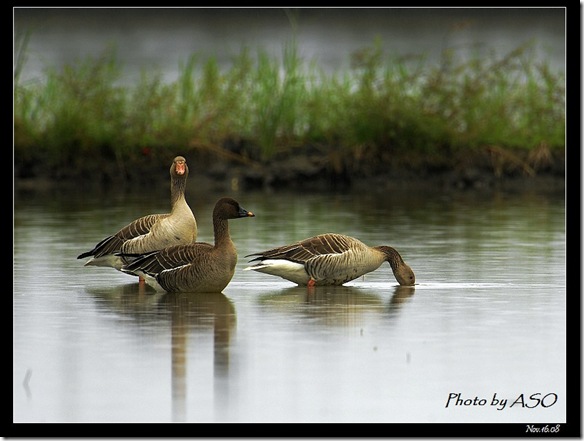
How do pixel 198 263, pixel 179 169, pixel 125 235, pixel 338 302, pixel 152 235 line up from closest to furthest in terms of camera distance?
pixel 338 302 < pixel 198 263 < pixel 152 235 < pixel 125 235 < pixel 179 169

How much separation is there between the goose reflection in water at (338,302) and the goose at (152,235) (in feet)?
3.79

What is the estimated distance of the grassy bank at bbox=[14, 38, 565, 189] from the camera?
24828 millimetres

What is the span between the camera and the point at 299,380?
8.99 metres

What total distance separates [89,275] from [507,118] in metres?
12.9

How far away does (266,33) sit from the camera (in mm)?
50562

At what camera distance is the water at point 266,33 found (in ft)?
124

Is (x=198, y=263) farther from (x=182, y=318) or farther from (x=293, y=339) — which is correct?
(x=293, y=339)

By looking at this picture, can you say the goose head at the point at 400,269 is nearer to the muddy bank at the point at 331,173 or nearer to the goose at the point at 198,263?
the goose at the point at 198,263

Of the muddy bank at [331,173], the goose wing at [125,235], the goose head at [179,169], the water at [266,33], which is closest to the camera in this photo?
the goose wing at [125,235]

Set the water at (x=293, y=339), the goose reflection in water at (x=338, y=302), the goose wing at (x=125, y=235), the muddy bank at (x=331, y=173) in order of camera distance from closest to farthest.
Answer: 1. the water at (x=293, y=339)
2. the goose reflection in water at (x=338, y=302)
3. the goose wing at (x=125, y=235)
4. the muddy bank at (x=331, y=173)

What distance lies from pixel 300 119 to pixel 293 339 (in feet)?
51.3

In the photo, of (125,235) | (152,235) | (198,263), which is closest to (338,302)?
(198,263)

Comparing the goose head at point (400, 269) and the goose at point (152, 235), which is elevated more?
the goose at point (152, 235)

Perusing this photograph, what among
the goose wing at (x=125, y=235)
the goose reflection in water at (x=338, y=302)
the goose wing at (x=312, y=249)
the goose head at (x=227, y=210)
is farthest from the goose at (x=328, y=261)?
the goose wing at (x=125, y=235)
